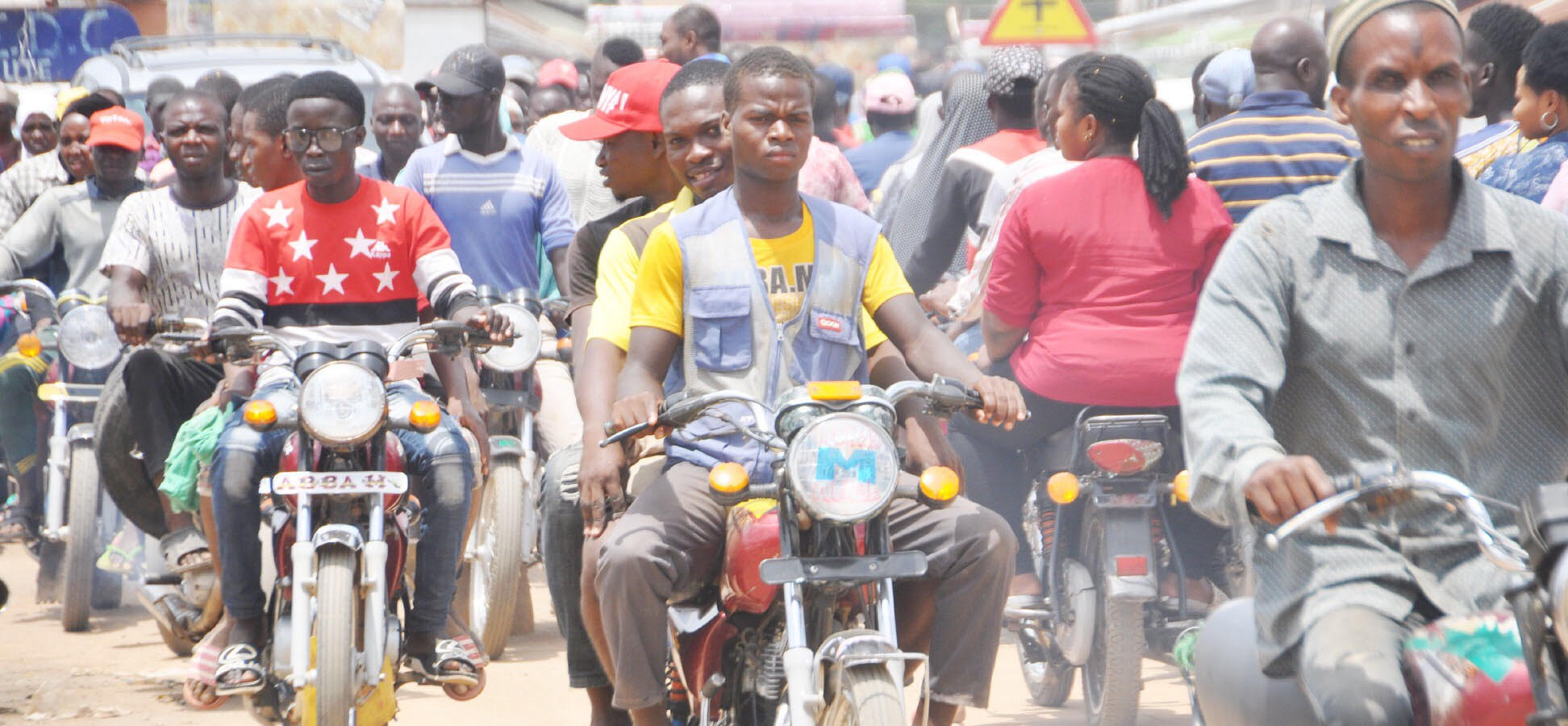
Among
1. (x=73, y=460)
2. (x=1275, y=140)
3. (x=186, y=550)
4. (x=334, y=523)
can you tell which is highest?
(x=1275, y=140)

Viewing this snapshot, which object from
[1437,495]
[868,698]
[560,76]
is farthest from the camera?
[560,76]

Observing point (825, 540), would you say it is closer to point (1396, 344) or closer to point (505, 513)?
point (1396, 344)

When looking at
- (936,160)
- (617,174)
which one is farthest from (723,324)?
(936,160)

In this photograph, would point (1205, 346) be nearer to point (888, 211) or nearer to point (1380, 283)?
point (1380, 283)

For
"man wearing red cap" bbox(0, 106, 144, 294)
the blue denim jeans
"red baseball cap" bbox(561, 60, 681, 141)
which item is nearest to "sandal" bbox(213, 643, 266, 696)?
the blue denim jeans

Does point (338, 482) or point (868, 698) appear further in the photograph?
point (338, 482)

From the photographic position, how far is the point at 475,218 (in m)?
8.36

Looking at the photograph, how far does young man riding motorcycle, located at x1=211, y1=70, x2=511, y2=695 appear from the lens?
5.54 metres

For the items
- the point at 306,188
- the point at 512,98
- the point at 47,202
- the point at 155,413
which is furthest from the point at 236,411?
the point at 512,98

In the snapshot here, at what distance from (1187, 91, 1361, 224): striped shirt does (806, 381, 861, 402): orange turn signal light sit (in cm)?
274

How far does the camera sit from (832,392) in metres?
3.95

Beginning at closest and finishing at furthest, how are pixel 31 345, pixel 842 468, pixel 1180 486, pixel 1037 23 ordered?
pixel 842 468 → pixel 1180 486 → pixel 31 345 → pixel 1037 23

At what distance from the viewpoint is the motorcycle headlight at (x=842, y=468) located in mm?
3826

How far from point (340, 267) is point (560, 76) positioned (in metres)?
9.02
